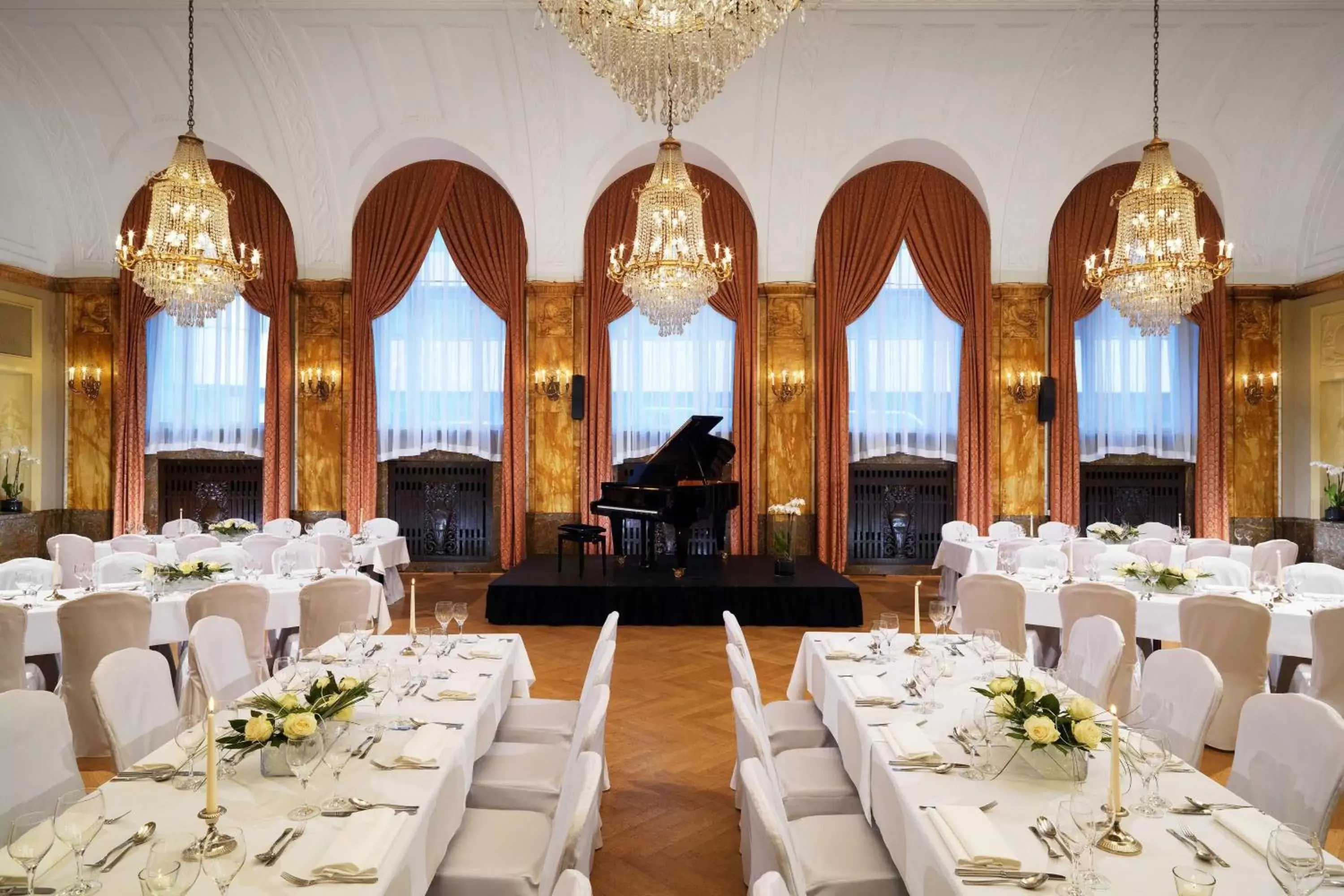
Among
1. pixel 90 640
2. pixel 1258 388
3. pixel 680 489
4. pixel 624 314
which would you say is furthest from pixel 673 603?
pixel 1258 388

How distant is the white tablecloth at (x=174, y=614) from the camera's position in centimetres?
445

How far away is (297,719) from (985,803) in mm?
1875

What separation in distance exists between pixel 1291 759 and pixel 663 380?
318 inches

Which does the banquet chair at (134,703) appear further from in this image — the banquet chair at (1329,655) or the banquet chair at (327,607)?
the banquet chair at (1329,655)

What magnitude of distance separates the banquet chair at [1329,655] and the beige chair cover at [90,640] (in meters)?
6.17

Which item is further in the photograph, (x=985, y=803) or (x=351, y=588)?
(x=351, y=588)

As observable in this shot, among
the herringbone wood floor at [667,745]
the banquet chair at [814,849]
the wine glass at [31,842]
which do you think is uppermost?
the wine glass at [31,842]

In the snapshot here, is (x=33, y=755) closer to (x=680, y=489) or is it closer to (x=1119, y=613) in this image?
(x=1119, y=613)

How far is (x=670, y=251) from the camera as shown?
6855mm

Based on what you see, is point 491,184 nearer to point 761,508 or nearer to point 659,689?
point 761,508

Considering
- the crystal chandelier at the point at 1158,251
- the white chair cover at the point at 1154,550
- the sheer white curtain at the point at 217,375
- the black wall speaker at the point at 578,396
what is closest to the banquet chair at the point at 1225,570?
the white chair cover at the point at 1154,550

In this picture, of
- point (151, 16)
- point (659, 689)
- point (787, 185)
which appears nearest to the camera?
point (659, 689)

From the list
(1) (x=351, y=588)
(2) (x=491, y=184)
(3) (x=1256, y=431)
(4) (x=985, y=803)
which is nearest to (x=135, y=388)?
(2) (x=491, y=184)

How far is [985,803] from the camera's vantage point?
2.07 meters
